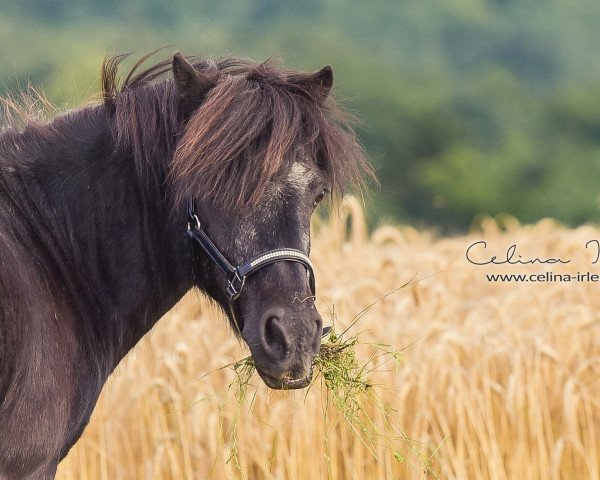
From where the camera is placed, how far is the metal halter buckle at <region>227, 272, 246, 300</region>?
3.54 meters

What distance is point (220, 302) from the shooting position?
3.83 meters

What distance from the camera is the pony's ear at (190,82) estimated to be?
3.73 metres

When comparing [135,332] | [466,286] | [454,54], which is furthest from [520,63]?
[135,332]

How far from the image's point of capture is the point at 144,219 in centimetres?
382

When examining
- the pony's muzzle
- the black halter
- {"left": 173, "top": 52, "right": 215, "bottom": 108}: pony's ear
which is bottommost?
the pony's muzzle

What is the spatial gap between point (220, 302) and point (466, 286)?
4.98m

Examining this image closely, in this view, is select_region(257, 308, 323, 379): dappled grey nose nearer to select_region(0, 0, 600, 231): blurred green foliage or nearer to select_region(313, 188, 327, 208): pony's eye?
select_region(313, 188, 327, 208): pony's eye

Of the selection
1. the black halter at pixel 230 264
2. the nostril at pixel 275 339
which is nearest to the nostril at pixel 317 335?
the nostril at pixel 275 339

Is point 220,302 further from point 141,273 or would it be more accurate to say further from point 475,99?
point 475,99

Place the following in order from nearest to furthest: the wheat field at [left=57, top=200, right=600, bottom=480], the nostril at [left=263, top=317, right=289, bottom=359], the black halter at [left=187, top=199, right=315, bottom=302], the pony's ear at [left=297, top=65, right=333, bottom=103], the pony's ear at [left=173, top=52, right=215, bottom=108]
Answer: the nostril at [left=263, top=317, right=289, bottom=359] < the black halter at [left=187, top=199, right=315, bottom=302] < the pony's ear at [left=173, top=52, right=215, bottom=108] < the pony's ear at [left=297, top=65, right=333, bottom=103] < the wheat field at [left=57, top=200, right=600, bottom=480]

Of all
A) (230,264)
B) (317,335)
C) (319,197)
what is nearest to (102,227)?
(230,264)

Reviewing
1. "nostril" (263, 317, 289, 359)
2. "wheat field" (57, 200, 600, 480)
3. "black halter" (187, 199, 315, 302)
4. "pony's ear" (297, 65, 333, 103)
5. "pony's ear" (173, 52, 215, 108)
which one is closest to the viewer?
"nostril" (263, 317, 289, 359)

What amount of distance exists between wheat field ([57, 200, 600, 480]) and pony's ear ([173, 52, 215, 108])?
1.60m

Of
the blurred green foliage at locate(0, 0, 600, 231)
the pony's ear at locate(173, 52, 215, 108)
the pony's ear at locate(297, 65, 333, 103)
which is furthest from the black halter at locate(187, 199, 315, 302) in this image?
the blurred green foliage at locate(0, 0, 600, 231)
